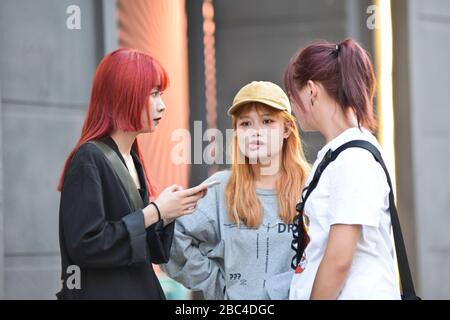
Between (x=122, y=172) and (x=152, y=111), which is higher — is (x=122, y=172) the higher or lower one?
the lower one

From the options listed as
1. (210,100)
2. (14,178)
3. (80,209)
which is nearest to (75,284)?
(80,209)

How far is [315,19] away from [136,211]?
3408mm

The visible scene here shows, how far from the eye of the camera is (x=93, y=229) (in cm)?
243

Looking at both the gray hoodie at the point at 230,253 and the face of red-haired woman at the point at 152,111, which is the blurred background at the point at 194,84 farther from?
the face of red-haired woman at the point at 152,111

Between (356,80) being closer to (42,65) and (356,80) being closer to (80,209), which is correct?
(80,209)

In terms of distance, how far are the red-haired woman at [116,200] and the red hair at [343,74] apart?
519 millimetres

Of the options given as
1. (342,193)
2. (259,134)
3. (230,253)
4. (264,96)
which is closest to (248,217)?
(230,253)

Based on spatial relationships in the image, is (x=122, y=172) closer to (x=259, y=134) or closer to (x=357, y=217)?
(x=259, y=134)

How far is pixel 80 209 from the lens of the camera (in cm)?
245

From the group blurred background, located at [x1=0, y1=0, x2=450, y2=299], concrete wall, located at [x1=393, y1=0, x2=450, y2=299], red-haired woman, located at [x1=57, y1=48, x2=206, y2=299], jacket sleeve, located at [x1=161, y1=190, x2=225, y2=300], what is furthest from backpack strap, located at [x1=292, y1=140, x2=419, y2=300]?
concrete wall, located at [x1=393, y1=0, x2=450, y2=299]

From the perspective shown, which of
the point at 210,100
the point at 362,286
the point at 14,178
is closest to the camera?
the point at 362,286

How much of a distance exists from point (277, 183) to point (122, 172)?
683mm

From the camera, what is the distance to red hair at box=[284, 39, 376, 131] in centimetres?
236

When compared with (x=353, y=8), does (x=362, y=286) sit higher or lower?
lower
